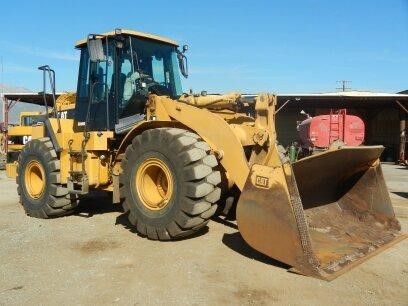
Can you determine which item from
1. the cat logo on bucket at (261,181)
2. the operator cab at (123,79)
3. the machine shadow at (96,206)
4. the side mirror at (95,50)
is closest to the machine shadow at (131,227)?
the machine shadow at (96,206)

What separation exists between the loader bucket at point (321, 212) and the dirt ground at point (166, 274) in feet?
0.60

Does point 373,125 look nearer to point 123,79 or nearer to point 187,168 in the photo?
point 123,79

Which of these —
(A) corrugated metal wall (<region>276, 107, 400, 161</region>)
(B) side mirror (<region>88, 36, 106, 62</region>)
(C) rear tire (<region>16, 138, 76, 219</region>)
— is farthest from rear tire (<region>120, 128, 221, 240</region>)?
(A) corrugated metal wall (<region>276, 107, 400, 161</region>)

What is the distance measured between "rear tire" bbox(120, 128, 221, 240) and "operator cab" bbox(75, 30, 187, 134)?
848mm

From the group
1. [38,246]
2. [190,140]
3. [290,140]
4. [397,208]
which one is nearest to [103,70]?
[190,140]

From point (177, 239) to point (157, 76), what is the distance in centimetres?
263

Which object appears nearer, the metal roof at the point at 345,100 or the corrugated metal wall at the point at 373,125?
the metal roof at the point at 345,100

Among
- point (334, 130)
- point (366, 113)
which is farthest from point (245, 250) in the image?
point (366, 113)

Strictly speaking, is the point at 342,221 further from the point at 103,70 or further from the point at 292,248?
the point at 103,70

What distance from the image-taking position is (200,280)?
437 centimetres

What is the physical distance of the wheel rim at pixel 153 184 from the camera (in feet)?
18.6

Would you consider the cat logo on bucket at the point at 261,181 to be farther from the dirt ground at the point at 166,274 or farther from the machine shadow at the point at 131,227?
the machine shadow at the point at 131,227

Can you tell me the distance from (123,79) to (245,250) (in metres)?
3.00

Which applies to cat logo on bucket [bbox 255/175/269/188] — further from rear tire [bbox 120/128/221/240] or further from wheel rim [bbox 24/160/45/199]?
wheel rim [bbox 24/160/45/199]
